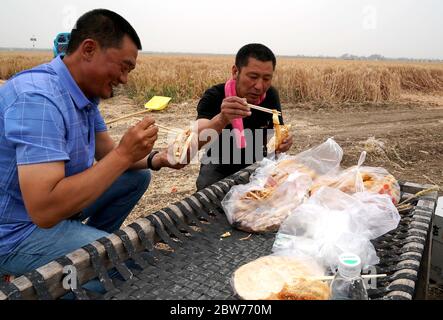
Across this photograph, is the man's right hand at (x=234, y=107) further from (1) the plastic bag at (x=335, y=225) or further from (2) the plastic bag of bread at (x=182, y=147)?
(1) the plastic bag at (x=335, y=225)

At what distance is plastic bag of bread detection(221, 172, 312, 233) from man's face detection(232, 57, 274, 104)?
3.09 feet

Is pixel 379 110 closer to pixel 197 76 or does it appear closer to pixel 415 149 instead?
pixel 415 149

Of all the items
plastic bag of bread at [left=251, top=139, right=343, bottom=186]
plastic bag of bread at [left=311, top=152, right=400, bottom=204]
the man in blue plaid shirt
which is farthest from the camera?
plastic bag of bread at [left=251, top=139, right=343, bottom=186]

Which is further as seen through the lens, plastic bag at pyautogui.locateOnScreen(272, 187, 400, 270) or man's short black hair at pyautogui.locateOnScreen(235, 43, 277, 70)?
man's short black hair at pyautogui.locateOnScreen(235, 43, 277, 70)

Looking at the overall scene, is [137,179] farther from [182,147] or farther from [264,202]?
[264,202]

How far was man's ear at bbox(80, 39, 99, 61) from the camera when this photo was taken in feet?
5.54

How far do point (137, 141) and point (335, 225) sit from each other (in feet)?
3.32

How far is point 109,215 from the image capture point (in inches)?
96.4

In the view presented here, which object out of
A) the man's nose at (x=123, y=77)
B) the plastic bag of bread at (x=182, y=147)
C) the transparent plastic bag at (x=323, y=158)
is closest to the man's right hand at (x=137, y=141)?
the man's nose at (x=123, y=77)

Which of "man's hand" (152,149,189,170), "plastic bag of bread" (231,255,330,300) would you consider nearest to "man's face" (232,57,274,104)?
"man's hand" (152,149,189,170)

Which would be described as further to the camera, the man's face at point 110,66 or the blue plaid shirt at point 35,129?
the man's face at point 110,66

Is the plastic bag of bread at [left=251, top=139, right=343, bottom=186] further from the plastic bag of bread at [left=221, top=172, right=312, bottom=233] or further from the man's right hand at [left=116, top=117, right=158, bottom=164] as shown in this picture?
the man's right hand at [left=116, top=117, right=158, bottom=164]

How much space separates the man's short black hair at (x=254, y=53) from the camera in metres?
2.85

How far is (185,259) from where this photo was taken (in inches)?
67.6
